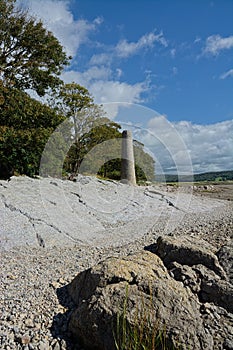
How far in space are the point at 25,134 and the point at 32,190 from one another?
4751mm

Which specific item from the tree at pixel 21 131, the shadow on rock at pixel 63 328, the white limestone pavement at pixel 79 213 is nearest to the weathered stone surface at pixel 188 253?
the shadow on rock at pixel 63 328

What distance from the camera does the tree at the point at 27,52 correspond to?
14.2 metres

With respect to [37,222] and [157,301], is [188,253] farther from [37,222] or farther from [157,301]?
[37,222]

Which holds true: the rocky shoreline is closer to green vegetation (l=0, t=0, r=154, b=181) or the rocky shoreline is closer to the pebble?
the pebble

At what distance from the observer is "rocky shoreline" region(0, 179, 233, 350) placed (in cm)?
281

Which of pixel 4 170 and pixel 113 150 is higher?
pixel 113 150

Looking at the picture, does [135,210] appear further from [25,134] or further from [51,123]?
[51,123]

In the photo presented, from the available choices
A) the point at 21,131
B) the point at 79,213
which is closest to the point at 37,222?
the point at 79,213

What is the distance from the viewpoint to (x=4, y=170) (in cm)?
1355

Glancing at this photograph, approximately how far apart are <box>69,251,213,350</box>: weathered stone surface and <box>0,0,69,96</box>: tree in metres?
13.2

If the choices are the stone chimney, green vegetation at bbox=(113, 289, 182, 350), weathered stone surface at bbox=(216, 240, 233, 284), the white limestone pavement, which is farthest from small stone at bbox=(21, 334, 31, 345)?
the stone chimney

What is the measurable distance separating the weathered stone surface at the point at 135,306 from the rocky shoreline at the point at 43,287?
0.29 meters

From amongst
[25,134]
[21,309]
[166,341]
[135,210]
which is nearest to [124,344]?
[166,341]

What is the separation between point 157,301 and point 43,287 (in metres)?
1.78
